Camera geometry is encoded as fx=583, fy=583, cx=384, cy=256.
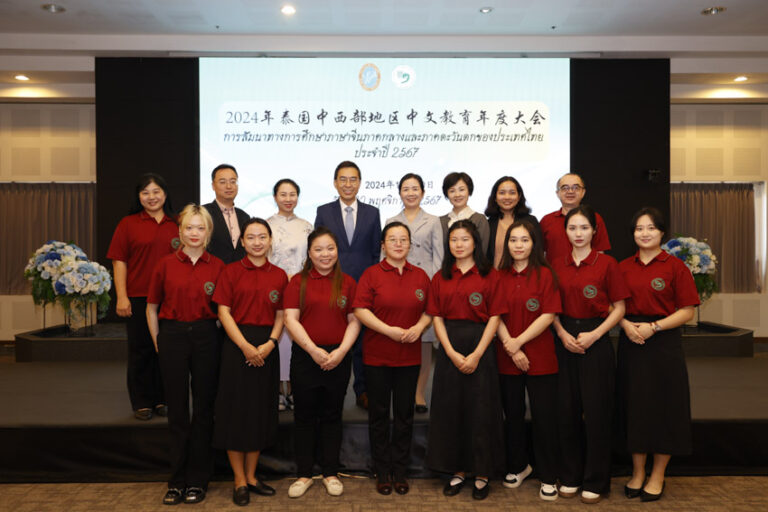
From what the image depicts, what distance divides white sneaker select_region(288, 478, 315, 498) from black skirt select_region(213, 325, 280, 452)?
25 centimetres

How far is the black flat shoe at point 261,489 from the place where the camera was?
2818mm

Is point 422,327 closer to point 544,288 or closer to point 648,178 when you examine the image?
point 544,288

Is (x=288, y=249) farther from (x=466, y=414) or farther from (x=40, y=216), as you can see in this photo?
(x=40, y=216)

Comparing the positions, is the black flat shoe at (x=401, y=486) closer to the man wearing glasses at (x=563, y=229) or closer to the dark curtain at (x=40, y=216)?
the man wearing glasses at (x=563, y=229)

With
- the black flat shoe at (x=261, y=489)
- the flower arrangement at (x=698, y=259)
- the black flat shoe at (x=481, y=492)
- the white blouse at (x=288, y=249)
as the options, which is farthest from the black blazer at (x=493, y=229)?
the flower arrangement at (x=698, y=259)

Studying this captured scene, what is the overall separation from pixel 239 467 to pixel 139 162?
4425 millimetres

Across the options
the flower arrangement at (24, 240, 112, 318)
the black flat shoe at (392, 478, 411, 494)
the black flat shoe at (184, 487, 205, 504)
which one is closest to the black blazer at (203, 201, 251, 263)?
the black flat shoe at (184, 487, 205, 504)

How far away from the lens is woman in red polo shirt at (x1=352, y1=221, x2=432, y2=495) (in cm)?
277

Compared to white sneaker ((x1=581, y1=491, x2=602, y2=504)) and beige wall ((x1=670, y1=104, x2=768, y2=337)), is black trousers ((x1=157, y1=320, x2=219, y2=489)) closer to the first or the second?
white sneaker ((x1=581, y1=491, x2=602, y2=504))

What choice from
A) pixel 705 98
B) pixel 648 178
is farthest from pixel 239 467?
pixel 705 98

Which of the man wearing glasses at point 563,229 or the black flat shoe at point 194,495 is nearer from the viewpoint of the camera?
the black flat shoe at point 194,495

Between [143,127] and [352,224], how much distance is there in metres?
3.81

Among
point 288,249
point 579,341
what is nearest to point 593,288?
point 579,341

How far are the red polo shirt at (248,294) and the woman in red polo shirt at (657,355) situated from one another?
167 cm
